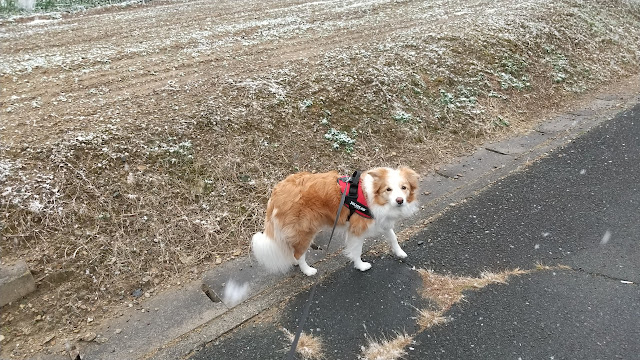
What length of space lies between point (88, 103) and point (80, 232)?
2413mm

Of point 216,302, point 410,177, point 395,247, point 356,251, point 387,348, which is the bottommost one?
point 387,348

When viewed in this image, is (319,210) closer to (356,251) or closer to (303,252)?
(303,252)

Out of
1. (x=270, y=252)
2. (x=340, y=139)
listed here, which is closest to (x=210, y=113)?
(x=340, y=139)

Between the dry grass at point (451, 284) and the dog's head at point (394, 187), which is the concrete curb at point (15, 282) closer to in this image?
the dog's head at point (394, 187)

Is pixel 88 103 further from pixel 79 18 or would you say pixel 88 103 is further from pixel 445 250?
pixel 79 18

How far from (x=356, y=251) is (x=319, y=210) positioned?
65 centimetres

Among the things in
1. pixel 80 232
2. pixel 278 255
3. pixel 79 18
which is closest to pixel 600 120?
pixel 278 255

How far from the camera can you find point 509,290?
12.8 ft

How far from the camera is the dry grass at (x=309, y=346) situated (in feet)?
10.9

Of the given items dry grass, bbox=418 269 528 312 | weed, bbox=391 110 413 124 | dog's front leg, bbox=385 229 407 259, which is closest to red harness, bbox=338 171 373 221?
dog's front leg, bbox=385 229 407 259

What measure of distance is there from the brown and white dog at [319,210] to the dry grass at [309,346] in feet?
2.72

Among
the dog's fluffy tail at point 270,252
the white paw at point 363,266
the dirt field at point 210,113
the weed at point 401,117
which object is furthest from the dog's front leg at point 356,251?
the weed at point 401,117

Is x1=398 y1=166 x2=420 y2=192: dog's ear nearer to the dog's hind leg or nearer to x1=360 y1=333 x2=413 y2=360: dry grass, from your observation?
the dog's hind leg

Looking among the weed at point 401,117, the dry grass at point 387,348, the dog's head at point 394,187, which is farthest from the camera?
the weed at point 401,117
